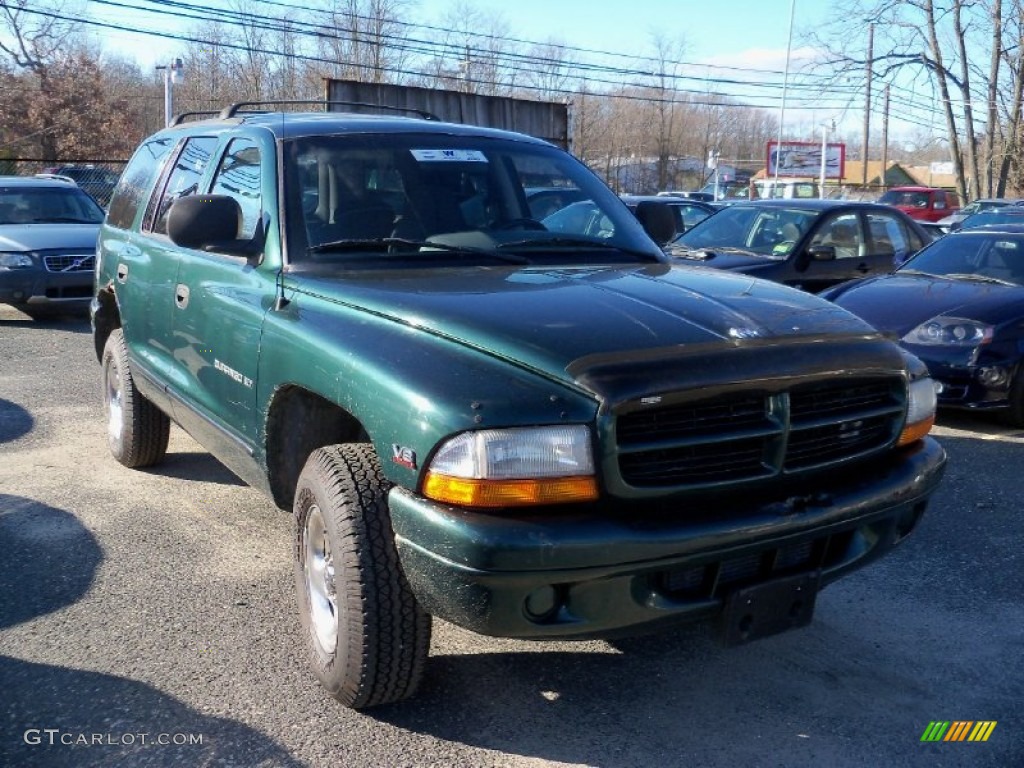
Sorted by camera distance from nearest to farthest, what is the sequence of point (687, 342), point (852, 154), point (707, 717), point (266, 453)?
point (687, 342) < point (707, 717) < point (266, 453) < point (852, 154)

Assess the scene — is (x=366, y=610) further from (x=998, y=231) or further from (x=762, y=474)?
(x=998, y=231)

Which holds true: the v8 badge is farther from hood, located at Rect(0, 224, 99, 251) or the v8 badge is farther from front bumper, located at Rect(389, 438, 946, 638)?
hood, located at Rect(0, 224, 99, 251)

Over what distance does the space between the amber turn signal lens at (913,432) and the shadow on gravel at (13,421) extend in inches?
213

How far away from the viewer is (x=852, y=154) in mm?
95562

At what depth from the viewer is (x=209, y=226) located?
12.5ft

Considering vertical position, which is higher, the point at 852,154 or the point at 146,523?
the point at 852,154

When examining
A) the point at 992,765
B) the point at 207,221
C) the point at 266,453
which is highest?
the point at 207,221

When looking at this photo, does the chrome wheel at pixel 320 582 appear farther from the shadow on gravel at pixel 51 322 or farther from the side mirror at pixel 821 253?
the shadow on gravel at pixel 51 322

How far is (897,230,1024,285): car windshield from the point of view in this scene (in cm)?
812

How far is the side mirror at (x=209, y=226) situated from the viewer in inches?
150

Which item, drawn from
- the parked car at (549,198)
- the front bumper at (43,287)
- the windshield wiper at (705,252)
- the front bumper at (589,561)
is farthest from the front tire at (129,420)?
the front bumper at (43,287)

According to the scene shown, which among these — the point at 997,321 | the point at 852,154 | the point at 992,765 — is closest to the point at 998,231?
the point at 997,321

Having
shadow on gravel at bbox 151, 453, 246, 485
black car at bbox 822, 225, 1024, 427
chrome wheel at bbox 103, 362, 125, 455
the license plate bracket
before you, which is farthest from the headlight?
chrome wheel at bbox 103, 362, 125, 455

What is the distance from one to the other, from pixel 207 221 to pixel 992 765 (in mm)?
3161
